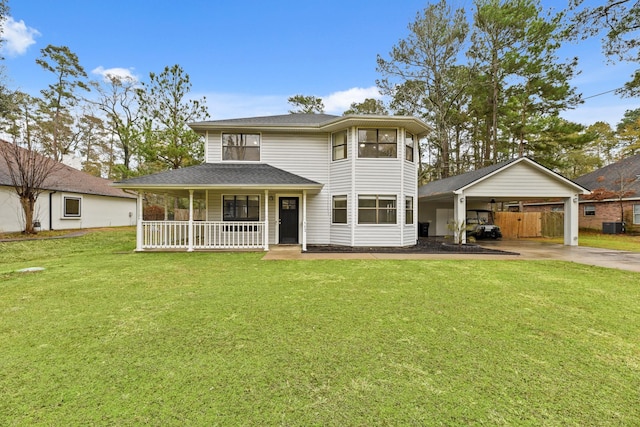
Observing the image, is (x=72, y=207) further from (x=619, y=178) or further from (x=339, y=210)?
(x=619, y=178)

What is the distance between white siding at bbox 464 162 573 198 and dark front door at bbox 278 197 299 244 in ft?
25.7

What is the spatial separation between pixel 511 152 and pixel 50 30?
37.5 metres

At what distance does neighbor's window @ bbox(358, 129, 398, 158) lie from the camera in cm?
1161

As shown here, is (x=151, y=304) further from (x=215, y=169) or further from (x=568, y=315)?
(x=215, y=169)

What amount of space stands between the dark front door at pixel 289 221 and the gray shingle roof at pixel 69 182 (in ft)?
30.7

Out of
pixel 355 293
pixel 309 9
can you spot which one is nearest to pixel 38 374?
pixel 355 293

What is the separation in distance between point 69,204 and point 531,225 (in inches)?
1153

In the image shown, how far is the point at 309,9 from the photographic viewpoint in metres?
15.8

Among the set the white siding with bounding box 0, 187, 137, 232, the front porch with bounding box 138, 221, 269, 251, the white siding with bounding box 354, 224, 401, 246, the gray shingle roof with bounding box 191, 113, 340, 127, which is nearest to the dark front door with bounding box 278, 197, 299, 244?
the front porch with bounding box 138, 221, 269, 251

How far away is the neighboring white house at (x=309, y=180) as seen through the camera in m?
11.1

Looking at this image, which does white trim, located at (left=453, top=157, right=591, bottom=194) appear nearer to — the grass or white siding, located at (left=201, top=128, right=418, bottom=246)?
white siding, located at (left=201, top=128, right=418, bottom=246)

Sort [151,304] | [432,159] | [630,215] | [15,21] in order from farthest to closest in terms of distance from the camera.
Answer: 1. [432,159]
2. [630,215]
3. [15,21]
4. [151,304]

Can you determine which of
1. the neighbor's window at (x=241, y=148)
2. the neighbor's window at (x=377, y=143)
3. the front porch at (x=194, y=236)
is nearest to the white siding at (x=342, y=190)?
the neighbor's window at (x=377, y=143)

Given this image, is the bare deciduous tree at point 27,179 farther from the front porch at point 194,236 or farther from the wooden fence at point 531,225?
the wooden fence at point 531,225
